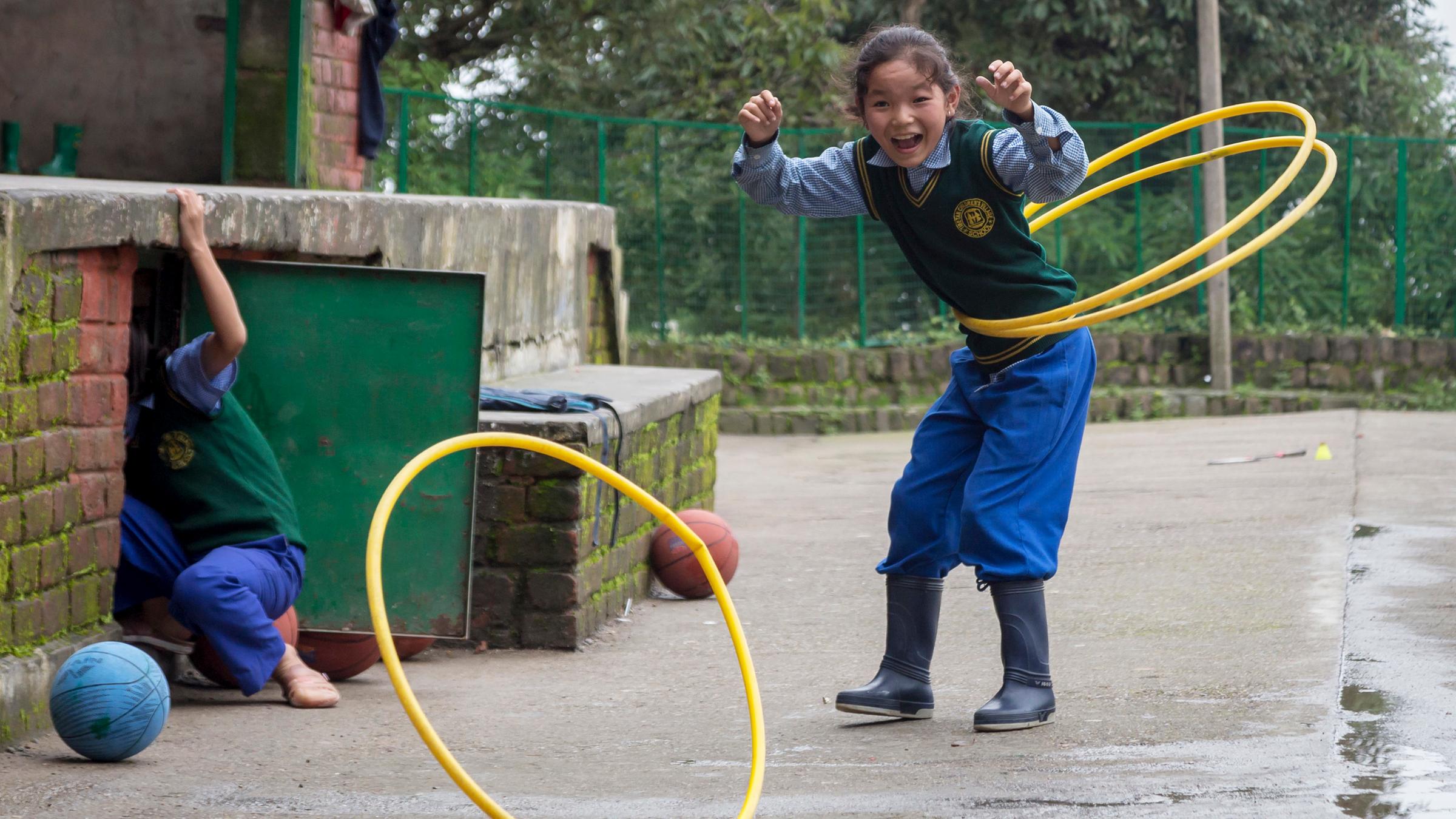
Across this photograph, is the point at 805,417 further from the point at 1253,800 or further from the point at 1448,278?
the point at 1253,800

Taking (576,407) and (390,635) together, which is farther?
(576,407)

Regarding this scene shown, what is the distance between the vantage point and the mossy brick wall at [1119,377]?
1485cm


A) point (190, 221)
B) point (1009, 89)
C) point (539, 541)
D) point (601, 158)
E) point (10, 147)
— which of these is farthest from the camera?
point (601, 158)

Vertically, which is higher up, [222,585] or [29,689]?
[222,585]

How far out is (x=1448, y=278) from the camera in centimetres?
1550

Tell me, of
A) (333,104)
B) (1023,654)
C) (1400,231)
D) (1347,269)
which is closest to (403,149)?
(333,104)

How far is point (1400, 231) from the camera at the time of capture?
15445 mm

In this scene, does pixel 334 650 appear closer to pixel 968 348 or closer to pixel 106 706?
pixel 106 706

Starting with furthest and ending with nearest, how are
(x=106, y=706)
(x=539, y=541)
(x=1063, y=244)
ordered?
1. (x=1063, y=244)
2. (x=539, y=541)
3. (x=106, y=706)

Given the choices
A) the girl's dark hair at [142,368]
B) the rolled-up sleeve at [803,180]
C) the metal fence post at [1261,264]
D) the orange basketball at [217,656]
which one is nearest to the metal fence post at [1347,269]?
the metal fence post at [1261,264]

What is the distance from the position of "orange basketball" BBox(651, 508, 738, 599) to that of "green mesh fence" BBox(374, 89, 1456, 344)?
836cm

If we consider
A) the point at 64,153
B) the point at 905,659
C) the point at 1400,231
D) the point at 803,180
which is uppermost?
the point at 1400,231

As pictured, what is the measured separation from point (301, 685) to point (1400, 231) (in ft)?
44.1

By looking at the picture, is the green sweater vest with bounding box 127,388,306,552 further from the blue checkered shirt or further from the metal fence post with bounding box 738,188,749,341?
the metal fence post with bounding box 738,188,749,341
